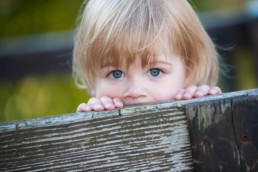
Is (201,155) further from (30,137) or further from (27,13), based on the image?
(27,13)

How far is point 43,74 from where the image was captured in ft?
15.6

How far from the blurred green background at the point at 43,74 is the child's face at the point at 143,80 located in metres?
2.02

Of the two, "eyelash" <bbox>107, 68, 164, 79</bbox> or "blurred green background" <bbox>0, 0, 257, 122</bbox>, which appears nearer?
"eyelash" <bbox>107, 68, 164, 79</bbox>

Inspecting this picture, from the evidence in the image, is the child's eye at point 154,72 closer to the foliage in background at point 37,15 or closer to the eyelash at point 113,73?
the eyelash at point 113,73

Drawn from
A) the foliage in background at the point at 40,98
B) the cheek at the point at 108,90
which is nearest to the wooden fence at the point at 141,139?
the cheek at the point at 108,90

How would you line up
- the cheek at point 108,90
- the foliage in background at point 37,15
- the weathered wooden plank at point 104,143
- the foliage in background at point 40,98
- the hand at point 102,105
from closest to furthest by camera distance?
the weathered wooden plank at point 104,143
the hand at point 102,105
the cheek at point 108,90
the foliage in background at point 40,98
the foliage in background at point 37,15

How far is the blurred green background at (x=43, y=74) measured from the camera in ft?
19.0

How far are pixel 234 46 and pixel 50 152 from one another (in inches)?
121

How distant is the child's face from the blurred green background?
2.02 metres

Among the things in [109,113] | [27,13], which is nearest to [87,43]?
[109,113]

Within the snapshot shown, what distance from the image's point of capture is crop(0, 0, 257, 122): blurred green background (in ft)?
19.0

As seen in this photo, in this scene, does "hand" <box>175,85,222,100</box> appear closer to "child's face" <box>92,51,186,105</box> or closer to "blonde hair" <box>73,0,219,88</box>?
"child's face" <box>92,51,186,105</box>

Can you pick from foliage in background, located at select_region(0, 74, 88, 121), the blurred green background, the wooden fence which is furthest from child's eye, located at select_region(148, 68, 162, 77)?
foliage in background, located at select_region(0, 74, 88, 121)

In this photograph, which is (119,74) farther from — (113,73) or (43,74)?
(43,74)
